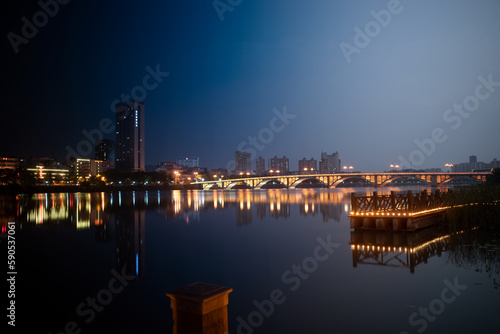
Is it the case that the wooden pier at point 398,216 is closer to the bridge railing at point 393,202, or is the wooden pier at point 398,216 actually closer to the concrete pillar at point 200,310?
the bridge railing at point 393,202

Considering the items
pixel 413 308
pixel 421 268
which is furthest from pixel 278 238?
pixel 413 308

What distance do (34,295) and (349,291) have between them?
10748 mm

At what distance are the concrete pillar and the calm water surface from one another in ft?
17.2

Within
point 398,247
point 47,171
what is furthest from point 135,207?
point 47,171

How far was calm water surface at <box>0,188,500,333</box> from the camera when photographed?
32.6 feet

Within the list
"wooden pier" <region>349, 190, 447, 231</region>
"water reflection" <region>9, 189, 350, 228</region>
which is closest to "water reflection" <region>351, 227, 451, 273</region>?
"wooden pier" <region>349, 190, 447, 231</region>

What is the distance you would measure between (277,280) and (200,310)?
1058 centimetres

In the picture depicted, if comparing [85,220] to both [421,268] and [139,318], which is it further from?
[421,268]

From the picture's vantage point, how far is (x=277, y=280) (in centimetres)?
1459

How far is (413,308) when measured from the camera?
1073 centimetres

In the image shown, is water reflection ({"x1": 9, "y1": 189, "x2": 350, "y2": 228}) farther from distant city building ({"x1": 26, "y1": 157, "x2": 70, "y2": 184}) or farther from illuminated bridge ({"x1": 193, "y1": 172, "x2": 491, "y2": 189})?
distant city building ({"x1": 26, "y1": 157, "x2": 70, "y2": 184})

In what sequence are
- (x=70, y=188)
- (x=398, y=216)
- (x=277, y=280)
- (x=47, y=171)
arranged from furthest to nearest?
(x=47, y=171)
(x=70, y=188)
(x=398, y=216)
(x=277, y=280)

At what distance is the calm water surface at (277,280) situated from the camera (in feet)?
32.6

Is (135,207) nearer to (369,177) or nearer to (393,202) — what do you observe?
(393,202)
